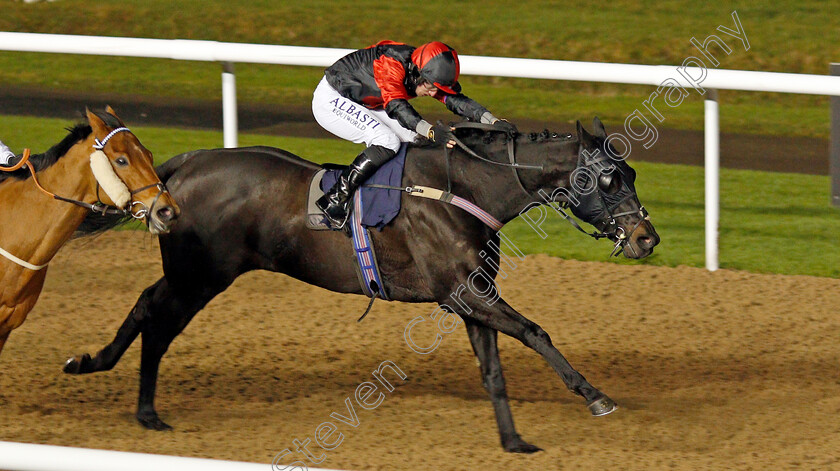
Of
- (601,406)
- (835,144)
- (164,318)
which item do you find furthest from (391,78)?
(835,144)

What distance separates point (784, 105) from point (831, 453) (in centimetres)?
802

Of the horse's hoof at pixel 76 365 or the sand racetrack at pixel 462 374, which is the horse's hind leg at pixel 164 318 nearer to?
the sand racetrack at pixel 462 374

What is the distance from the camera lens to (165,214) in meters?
4.21

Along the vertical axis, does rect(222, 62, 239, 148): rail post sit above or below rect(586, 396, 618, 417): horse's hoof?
above

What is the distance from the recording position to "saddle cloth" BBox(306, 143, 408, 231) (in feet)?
15.7

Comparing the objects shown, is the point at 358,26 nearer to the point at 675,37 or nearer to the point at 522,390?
the point at 675,37

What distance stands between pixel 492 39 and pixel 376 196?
923 centimetres

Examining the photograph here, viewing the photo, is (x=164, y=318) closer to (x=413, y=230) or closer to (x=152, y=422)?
(x=152, y=422)

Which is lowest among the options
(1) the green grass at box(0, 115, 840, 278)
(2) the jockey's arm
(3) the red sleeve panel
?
(3) the red sleeve panel

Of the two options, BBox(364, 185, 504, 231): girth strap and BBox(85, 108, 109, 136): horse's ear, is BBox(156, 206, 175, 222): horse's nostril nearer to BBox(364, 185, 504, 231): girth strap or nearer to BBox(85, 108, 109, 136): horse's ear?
BBox(85, 108, 109, 136): horse's ear

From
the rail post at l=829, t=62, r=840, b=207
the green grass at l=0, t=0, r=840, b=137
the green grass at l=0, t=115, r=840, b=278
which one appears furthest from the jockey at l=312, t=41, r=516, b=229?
the green grass at l=0, t=0, r=840, b=137

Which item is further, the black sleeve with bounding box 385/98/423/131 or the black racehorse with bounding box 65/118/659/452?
the black sleeve with bounding box 385/98/423/131

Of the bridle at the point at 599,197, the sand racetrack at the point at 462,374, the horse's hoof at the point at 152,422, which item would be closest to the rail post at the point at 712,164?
the sand racetrack at the point at 462,374

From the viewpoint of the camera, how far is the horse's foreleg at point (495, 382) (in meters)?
4.66
